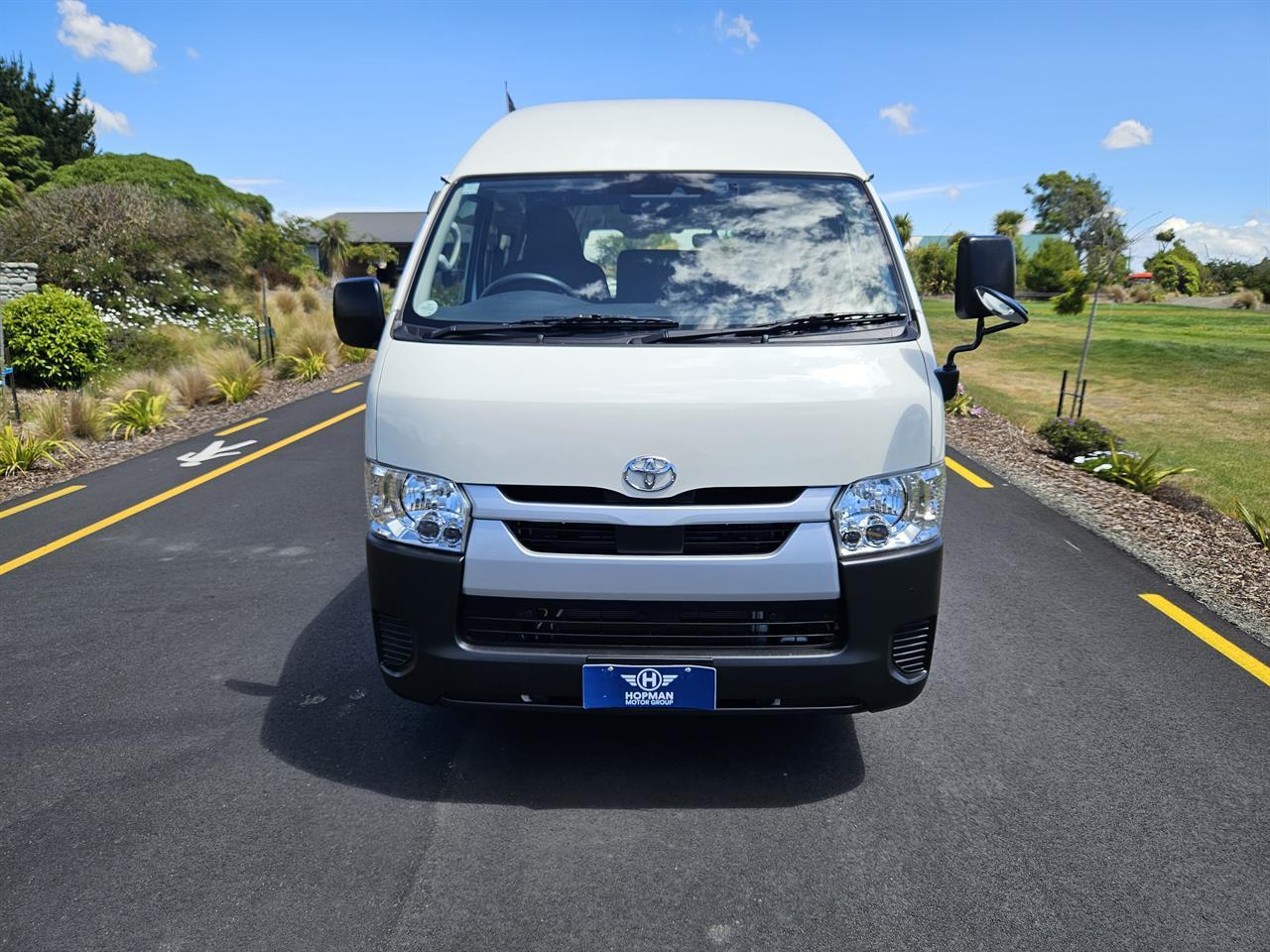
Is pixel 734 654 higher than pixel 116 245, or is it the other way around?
pixel 116 245

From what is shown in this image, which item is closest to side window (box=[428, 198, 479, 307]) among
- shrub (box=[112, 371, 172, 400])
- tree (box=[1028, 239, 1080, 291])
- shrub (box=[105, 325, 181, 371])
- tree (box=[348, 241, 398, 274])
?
shrub (box=[112, 371, 172, 400])

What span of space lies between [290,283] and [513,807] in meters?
33.5

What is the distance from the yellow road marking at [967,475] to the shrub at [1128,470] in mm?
1081

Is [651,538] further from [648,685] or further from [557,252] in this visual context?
[557,252]

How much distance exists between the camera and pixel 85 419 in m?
10.7

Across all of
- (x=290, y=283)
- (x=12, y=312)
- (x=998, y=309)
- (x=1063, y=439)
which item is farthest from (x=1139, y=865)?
(x=290, y=283)

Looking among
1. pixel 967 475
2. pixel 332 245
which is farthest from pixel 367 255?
pixel 967 475

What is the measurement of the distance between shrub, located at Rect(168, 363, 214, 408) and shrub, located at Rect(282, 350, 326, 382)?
271cm

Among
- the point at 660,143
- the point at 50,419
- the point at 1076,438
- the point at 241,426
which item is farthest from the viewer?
the point at 241,426

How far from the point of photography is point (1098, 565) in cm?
618

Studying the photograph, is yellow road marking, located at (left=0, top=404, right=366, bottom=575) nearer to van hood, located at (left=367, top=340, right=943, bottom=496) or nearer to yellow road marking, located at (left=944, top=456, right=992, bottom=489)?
van hood, located at (left=367, top=340, right=943, bottom=496)

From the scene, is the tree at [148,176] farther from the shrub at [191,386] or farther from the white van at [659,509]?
the white van at [659,509]

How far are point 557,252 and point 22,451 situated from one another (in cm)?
749

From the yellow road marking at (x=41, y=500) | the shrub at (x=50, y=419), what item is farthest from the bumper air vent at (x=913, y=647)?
the shrub at (x=50, y=419)
